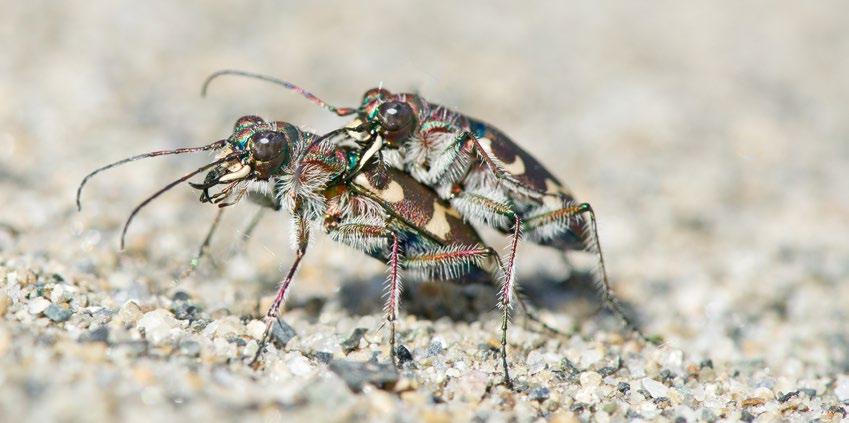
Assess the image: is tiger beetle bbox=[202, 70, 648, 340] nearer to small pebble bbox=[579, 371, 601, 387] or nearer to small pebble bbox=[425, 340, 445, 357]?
small pebble bbox=[425, 340, 445, 357]

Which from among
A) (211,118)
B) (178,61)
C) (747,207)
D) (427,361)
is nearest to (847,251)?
(747,207)

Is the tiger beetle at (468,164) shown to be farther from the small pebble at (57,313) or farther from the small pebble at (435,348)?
the small pebble at (57,313)

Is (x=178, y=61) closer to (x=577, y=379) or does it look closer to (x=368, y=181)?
(x=368, y=181)

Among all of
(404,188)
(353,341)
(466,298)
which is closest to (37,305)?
(353,341)

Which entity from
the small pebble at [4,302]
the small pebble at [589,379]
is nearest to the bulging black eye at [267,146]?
the small pebble at [4,302]

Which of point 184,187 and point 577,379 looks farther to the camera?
point 184,187

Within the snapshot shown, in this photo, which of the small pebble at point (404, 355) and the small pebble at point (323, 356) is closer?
the small pebble at point (323, 356)

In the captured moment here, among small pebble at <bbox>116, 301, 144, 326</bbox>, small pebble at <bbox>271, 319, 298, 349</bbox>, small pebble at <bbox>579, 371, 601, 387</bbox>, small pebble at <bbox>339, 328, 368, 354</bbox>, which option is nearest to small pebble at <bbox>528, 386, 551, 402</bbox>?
small pebble at <bbox>579, 371, 601, 387</bbox>
